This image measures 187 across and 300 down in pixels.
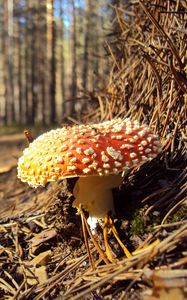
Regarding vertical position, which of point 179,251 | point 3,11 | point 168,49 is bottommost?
point 179,251

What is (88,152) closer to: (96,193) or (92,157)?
(92,157)

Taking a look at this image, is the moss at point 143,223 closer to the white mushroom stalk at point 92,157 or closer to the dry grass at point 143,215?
the dry grass at point 143,215

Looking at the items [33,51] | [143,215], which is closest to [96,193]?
[143,215]

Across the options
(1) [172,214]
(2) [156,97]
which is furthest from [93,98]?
(1) [172,214]

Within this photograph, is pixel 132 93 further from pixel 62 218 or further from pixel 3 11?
pixel 3 11

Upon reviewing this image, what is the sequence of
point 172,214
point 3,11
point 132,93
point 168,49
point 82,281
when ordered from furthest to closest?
point 3,11 < point 132,93 < point 168,49 < point 172,214 < point 82,281

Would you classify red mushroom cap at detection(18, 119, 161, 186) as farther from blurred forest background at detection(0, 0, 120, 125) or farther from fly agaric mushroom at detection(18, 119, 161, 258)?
blurred forest background at detection(0, 0, 120, 125)

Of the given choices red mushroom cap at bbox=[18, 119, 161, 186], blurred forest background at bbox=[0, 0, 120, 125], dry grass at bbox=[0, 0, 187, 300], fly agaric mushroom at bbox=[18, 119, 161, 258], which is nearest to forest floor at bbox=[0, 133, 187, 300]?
dry grass at bbox=[0, 0, 187, 300]
